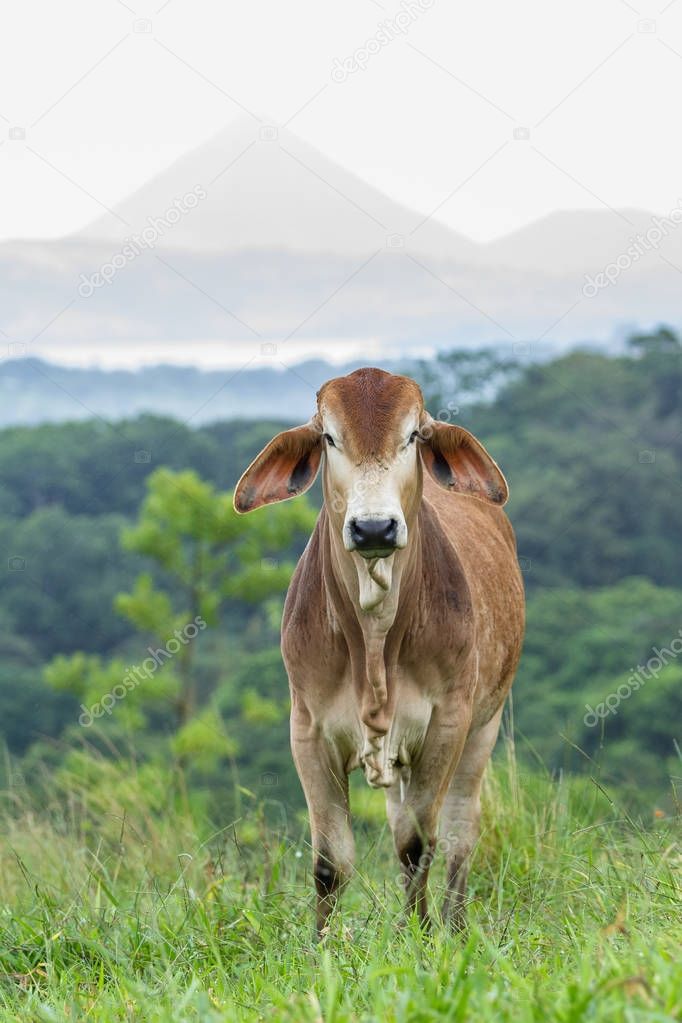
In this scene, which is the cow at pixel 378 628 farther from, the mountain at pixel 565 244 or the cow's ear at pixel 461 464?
the mountain at pixel 565 244

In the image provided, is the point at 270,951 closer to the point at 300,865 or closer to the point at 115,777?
the point at 300,865

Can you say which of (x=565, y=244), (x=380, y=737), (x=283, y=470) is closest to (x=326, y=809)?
(x=380, y=737)

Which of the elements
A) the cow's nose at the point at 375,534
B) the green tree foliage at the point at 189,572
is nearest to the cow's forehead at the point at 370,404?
the cow's nose at the point at 375,534

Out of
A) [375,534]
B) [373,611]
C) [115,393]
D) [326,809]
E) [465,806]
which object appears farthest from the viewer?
[115,393]

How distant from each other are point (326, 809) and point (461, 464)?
1.34 metres

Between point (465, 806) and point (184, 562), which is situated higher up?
point (184, 562)

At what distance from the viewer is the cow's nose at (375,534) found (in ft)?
13.8

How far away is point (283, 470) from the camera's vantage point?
504 centimetres

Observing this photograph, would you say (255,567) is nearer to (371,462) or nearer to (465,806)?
(465,806)

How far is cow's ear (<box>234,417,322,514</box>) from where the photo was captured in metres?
4.92

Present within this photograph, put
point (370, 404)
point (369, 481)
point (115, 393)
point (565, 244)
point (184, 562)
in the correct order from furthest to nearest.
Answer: point (115, 393) → point (565, 244) → point (184, 562) → point (370, 404) → point (369, 481)

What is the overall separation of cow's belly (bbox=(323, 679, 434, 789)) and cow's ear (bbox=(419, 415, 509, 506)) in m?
0.75

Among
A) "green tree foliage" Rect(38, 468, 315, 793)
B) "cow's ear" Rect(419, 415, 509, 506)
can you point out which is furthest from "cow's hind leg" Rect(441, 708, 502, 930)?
"green tree foliage" Rect(38, 468, 315, 793)

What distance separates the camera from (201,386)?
144 ft
